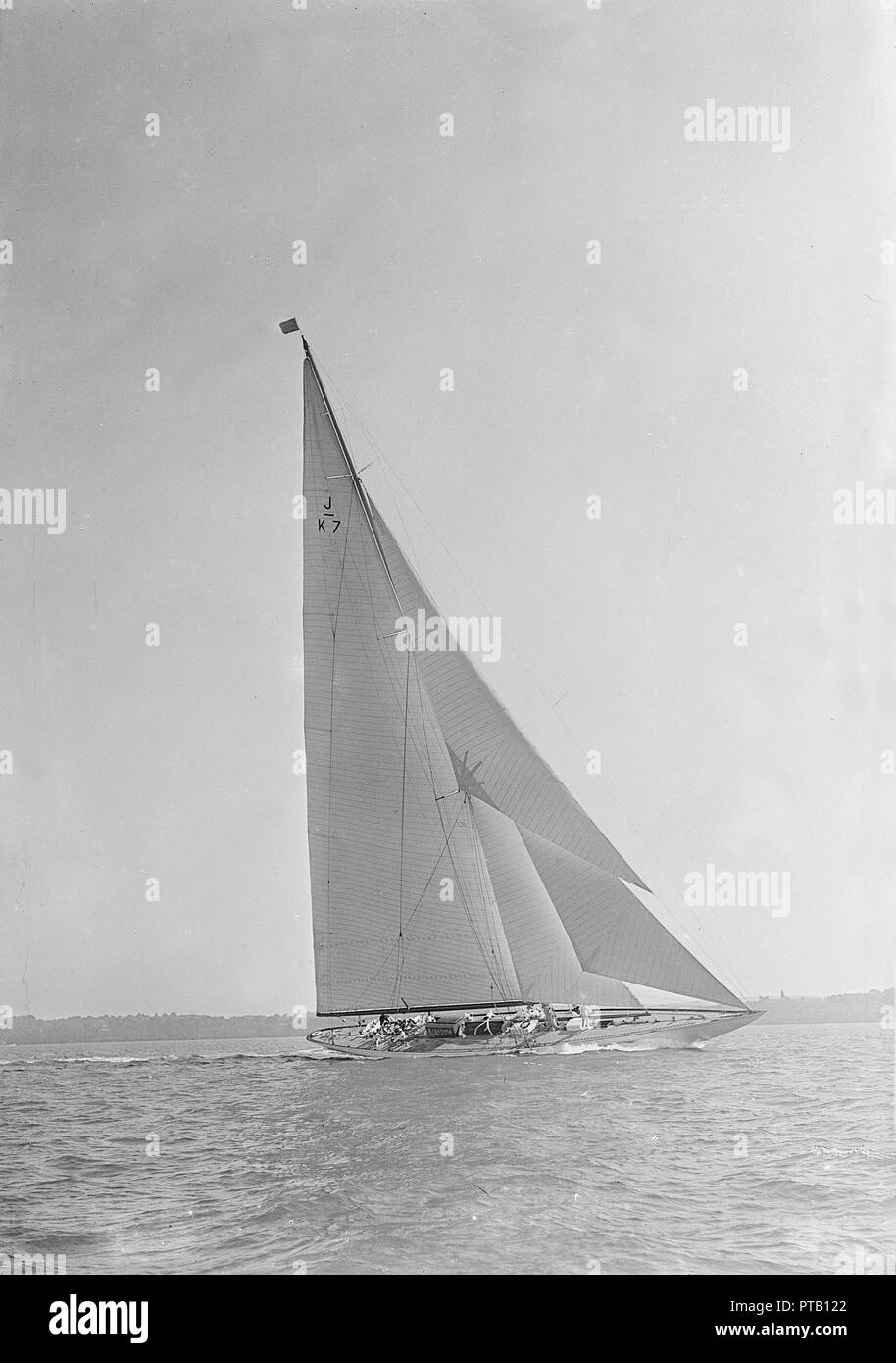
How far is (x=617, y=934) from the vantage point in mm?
14188

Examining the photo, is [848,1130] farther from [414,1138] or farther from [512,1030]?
[512,1030]

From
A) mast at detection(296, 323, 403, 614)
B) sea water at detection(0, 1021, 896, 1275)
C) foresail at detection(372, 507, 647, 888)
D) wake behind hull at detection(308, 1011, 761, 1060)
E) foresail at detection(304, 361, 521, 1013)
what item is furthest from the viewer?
wake behind hull at detection(308, 1011, 761, 1060)

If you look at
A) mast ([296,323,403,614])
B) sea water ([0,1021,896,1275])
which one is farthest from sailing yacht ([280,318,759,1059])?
sea water ([0,1021,896,1275])

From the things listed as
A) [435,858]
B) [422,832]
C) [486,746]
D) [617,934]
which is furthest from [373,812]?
[617,934]

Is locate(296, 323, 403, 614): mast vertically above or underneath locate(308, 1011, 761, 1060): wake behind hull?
above

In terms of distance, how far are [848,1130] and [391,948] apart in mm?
6631

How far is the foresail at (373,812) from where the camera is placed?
565 inches

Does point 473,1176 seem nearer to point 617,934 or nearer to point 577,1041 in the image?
point 617,934

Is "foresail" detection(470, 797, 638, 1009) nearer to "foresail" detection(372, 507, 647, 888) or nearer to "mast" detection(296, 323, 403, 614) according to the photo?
"foresail" detection(372, 507, 647, 888)

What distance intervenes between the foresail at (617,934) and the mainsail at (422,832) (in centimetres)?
2

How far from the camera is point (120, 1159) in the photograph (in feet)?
32.6

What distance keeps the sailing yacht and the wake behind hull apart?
3cm

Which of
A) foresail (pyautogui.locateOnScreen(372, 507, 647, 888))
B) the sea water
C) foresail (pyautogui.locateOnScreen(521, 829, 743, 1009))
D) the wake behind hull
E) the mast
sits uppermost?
the mast

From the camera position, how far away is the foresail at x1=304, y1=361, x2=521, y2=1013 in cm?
1434
